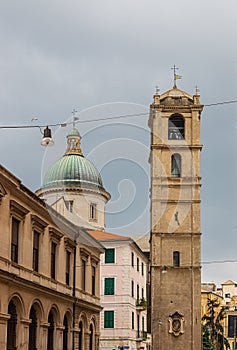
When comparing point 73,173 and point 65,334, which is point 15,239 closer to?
point 65,334

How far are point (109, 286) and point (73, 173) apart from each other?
15.1m

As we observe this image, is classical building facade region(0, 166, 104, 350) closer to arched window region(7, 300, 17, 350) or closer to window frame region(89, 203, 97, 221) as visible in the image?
arched window region(7, 300, 17, 350)

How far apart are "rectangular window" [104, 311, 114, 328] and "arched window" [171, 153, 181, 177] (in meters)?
18.1

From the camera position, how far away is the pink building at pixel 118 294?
2322 inches

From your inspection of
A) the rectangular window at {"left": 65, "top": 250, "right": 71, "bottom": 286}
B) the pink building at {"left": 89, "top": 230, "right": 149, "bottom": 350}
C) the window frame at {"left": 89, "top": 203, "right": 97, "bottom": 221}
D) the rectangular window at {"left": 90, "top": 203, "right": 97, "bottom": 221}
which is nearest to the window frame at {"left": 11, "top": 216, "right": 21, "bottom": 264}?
the rectangular window at {"left": 65, "top": 250, "right": 71, "bottom": 286}

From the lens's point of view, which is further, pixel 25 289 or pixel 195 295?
pixel 195 295

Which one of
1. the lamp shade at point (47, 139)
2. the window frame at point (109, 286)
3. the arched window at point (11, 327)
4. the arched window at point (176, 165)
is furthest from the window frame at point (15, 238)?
the arched window at point (176, 165)

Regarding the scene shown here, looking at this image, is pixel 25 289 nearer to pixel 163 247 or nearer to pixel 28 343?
pixel 28 343

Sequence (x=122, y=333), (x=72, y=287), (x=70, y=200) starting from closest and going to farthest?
1. (x=72, y=287)
2. (x=122, y=333)
3. (x=70, y=200)

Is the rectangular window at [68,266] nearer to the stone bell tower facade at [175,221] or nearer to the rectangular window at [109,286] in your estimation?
the rectangular window at [109,286]

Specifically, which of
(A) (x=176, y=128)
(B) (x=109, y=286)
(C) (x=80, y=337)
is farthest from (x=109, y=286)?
(A) (x=176, y=128)

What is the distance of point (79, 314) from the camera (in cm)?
Result: 4075

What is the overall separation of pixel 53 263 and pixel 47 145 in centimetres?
1545

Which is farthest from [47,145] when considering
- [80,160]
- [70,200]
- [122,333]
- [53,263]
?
[80,160]
